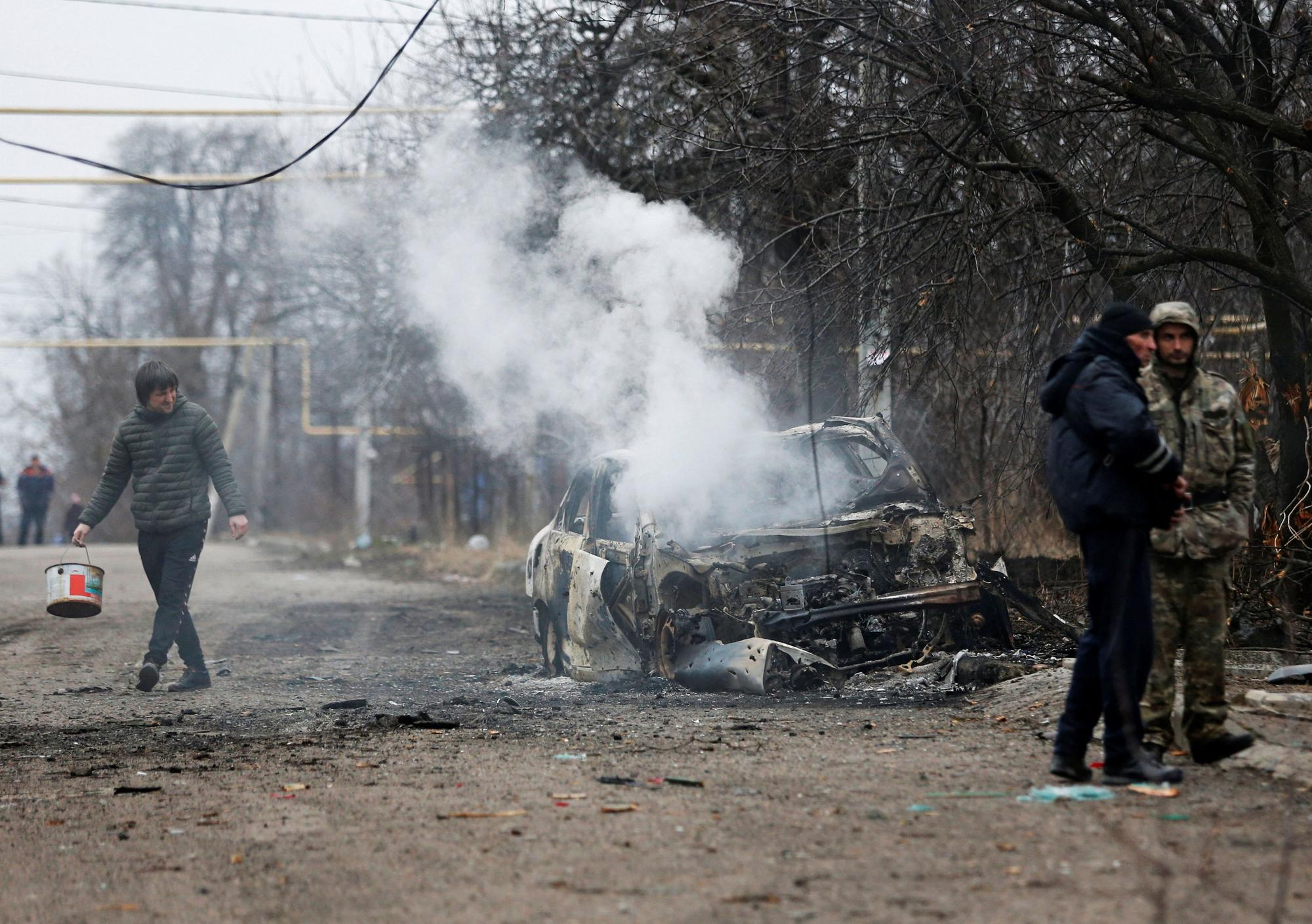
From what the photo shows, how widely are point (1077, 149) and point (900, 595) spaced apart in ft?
11.9

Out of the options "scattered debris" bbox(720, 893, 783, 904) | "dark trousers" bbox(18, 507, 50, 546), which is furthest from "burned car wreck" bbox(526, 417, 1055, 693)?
"dark trousers" bbox(18, 507, 50, 546)

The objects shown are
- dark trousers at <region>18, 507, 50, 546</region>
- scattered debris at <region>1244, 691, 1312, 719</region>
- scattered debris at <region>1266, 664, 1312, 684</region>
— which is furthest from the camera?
dark trousers at <region>18, 507, 50, 546</region>

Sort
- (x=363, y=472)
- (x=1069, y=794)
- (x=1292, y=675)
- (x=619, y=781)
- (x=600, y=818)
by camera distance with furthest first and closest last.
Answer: (x=363, y=472) < (x=1292, y=675) < (x=619, y=781) < (x=1069, y=794) < (x=600, y=818)

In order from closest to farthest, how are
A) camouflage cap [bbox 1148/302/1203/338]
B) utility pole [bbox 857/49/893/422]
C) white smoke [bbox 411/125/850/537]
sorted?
1. camouflage cap [bbox 1148/302/1203/338]
2. white smoke [bbox 411/125/850/537]
3. utility pole [bbox 857/49/893/422]

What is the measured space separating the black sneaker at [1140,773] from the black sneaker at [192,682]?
5.74 metres

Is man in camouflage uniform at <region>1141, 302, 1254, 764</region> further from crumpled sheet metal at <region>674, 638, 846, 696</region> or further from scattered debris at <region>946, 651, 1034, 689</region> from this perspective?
crumpled sheet metal at <region>674, 638, 846, 696</region>

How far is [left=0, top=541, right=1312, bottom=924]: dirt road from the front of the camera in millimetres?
3559

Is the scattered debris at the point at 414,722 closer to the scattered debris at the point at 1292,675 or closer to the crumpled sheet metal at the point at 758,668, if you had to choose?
the crumpled sheet metal at the point at 758,668

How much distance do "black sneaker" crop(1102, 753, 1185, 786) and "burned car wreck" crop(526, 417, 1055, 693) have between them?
2.57 metres

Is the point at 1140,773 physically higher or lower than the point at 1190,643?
lower

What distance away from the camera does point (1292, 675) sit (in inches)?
254

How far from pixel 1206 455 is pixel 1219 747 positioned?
1076 mm

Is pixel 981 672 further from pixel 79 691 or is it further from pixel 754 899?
pixel 79 691

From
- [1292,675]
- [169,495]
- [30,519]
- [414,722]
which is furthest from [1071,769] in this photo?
[30,519]
